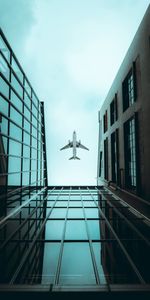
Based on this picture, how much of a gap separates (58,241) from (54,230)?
1284 mm

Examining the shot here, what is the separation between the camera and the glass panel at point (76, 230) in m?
8.96

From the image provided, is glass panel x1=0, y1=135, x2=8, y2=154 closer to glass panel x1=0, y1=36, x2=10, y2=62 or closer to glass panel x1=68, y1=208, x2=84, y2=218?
glass panel x1=0, y1=36, x2=10, y2=62

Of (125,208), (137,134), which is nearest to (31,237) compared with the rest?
(125,208)

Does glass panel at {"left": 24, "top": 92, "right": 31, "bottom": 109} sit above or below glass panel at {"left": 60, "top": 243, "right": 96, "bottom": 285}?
above

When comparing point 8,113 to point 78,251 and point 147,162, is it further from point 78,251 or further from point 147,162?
point 147,162

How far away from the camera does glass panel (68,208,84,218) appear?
1216 cm

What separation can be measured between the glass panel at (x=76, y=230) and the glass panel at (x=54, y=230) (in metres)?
0.37

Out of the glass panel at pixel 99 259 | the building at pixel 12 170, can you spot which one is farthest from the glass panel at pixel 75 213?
the glass panel at pixel 99 259

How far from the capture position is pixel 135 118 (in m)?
14.5

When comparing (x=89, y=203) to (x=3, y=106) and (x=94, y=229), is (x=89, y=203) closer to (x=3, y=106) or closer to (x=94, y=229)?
(x=94, y=229)

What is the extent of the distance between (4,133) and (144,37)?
11.2 metres

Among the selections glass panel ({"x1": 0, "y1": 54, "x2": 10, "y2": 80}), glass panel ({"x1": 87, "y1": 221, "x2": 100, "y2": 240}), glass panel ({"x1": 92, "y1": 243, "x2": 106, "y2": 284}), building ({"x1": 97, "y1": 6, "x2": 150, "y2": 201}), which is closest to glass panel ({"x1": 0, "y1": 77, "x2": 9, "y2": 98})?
glass panel ({"x1": 0, "y1": 54, "x2": 10, "y2": 80})

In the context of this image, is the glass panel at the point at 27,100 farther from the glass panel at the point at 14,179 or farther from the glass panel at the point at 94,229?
the glass panel at the point at 94,229

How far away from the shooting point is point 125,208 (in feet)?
44.8
